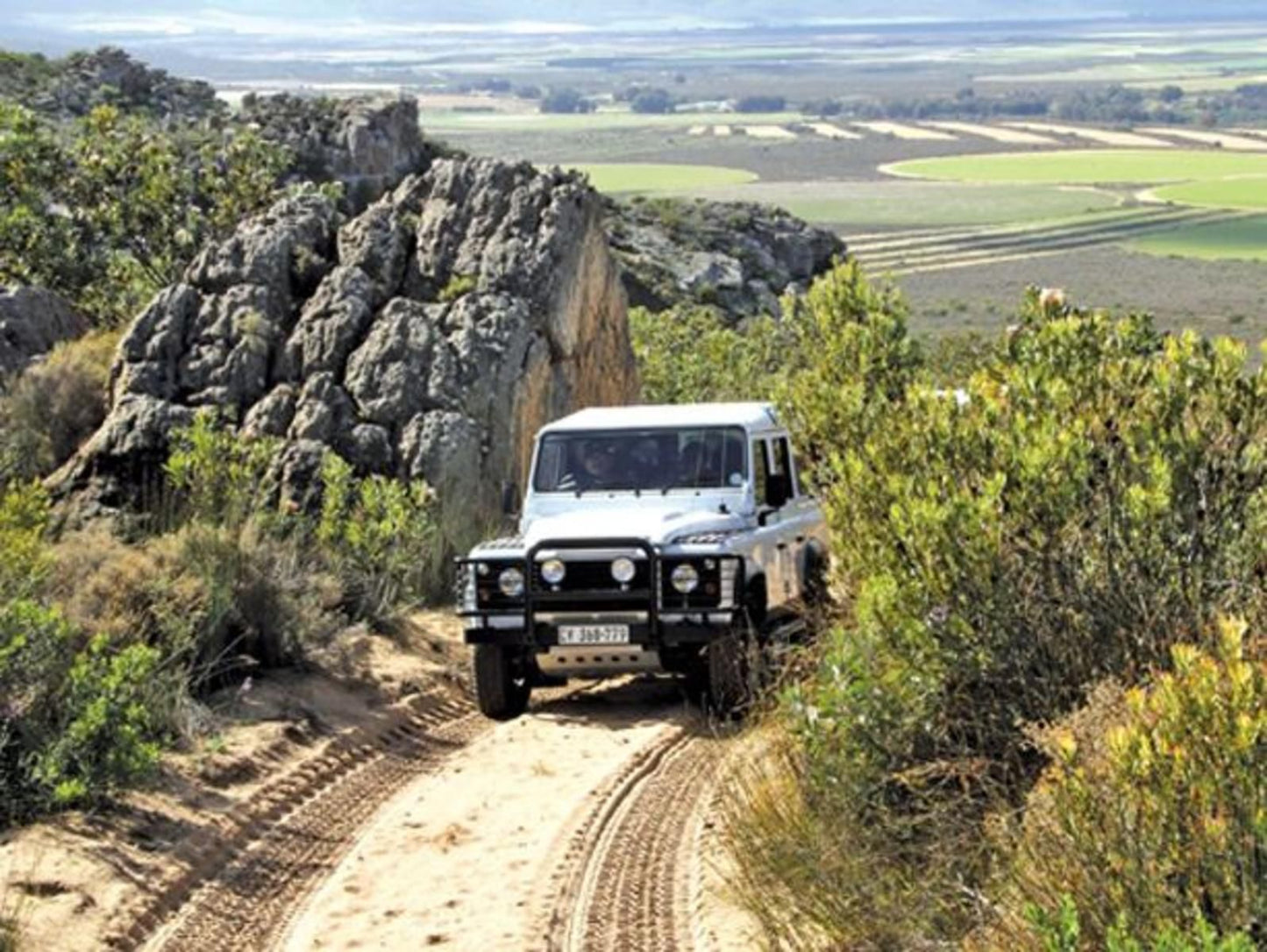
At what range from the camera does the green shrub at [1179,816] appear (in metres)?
6.88

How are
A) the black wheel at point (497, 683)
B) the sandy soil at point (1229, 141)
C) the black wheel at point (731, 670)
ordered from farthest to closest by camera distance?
the sandy soil at point (1229, 141)
the black wheel at point (497, 683)
the black wheel at point (731, 670)

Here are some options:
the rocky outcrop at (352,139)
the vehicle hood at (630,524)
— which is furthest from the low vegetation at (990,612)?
the rocky outcrop at (352,139)

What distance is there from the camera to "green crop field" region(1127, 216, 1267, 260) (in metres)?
102

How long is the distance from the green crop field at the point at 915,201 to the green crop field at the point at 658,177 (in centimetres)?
258

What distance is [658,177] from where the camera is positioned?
496 ft

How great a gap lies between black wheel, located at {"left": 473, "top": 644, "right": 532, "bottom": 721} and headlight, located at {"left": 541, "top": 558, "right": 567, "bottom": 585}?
1.89ft

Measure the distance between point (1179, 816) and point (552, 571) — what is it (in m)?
8.27

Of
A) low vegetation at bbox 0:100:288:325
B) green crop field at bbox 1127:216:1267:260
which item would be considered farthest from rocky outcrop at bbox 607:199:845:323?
low vegetation at bbox 0:100:288:325

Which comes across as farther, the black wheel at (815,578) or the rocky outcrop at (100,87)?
the rocky outcrop at (100,87)

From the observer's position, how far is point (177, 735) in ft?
43.8

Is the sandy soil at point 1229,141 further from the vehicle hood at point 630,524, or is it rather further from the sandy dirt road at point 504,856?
the sandy dirt road at point 504,856

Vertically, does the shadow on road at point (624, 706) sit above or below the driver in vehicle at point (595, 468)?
below

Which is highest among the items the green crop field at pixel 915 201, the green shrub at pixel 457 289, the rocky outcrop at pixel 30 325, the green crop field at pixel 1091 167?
the green shrub at pixel 457 289

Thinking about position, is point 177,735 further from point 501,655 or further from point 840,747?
point 840,747
